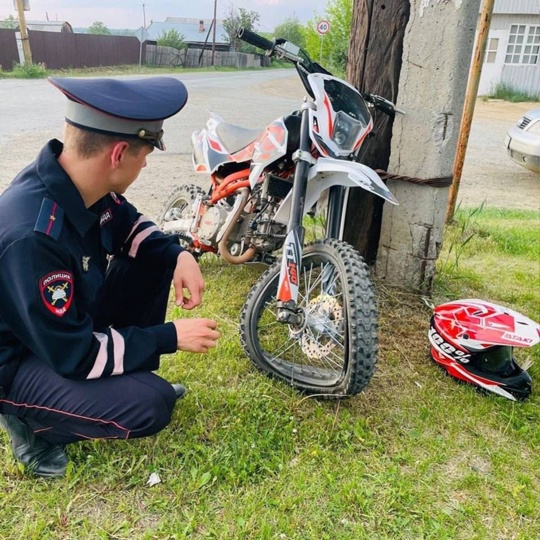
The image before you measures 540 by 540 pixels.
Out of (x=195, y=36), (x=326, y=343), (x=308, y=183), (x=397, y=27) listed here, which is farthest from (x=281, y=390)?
(x=195, y=36)

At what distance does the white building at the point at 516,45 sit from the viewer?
75.0ft

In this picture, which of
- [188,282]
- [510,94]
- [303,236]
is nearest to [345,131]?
[303,236]

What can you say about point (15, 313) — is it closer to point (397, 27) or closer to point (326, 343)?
point (326, 343)

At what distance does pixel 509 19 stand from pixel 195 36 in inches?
1669

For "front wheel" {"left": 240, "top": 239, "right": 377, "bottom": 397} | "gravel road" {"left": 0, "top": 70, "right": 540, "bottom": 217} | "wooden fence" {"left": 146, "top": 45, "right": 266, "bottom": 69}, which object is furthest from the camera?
"wooden fence" {"left": 146, "top": 45, "right": 266, "bottom": 69}

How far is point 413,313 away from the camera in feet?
11.2

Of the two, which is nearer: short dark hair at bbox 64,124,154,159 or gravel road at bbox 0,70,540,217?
short dark hair at bbox 64,124,154,159

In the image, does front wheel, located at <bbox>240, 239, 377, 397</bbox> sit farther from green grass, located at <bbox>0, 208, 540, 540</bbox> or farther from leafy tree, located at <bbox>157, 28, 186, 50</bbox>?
leafy tree, located at <bbox>157, 28, 186, 50</bbox>

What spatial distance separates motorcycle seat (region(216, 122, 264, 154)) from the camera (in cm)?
341

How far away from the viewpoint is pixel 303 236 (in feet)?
8.45

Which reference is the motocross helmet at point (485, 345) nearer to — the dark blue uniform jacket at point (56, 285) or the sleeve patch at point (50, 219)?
the dark blue uniform jacket at point (56, 285)

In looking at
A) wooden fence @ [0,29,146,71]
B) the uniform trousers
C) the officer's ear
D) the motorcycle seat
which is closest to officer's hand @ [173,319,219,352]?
the uniform trousers

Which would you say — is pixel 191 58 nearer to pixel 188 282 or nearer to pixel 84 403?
pixel 188 282

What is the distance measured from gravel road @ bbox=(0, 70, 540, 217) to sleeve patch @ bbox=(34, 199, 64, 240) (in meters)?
3.72
